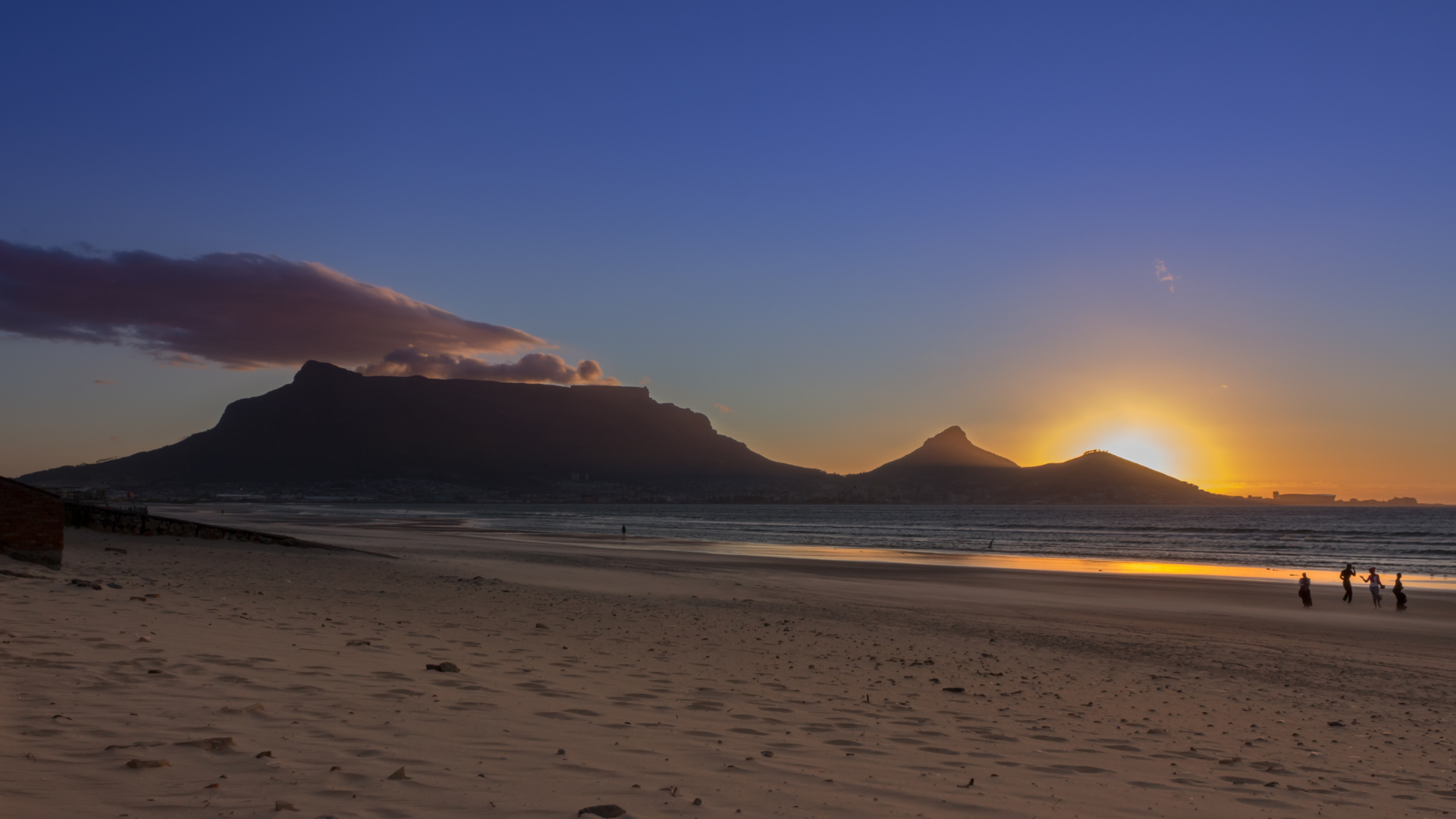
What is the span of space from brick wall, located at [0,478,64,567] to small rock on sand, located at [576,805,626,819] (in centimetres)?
1576

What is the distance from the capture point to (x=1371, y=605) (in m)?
25.6

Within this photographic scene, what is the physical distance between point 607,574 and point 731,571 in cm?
643

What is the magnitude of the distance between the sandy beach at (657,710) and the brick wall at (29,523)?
0.79 metres

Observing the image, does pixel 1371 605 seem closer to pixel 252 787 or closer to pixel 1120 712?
pixel 1120 712

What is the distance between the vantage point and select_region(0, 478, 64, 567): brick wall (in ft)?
50.8

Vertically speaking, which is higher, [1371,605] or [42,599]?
[42,599]

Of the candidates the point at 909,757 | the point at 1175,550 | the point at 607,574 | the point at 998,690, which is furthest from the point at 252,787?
the point at 1175,550

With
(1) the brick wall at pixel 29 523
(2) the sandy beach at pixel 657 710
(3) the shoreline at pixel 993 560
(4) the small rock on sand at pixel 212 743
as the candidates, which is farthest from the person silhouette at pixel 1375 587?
(1) the brick wall at pixel 29 523

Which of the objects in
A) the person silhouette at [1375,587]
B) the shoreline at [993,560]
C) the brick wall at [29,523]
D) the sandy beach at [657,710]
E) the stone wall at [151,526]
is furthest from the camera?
the shoreline at [993,560]

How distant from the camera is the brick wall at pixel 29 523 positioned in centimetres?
1548

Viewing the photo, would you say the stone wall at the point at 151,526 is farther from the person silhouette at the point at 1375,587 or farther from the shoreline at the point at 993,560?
the person silhouette at the point at 1375,587

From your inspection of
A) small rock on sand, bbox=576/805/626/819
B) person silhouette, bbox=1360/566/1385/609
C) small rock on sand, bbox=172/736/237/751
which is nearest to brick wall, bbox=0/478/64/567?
small rock on sand, bbox=172/736/237/751

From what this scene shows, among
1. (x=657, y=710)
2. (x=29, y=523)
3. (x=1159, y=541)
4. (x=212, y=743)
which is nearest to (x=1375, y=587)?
(x=657, y=710)

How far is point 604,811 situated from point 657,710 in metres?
3.07
